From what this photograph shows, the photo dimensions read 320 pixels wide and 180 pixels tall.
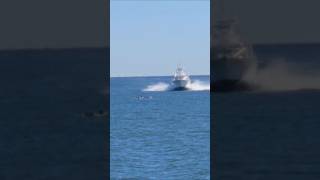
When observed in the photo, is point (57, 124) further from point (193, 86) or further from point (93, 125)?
point (193, 86)

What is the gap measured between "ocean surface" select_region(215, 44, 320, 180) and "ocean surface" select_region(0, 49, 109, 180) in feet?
3.99

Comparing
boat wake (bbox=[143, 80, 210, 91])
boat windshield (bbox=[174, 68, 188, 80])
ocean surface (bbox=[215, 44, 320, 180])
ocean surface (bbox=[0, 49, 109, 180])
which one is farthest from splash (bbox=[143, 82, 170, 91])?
ocean surface (bbox=[0, 49, 109, 180])

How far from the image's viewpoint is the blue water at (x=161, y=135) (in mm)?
18781

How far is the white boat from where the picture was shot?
40656 millimetres

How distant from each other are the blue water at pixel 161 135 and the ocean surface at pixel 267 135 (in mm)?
6820

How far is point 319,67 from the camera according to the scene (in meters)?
12.2

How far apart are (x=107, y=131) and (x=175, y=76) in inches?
1351

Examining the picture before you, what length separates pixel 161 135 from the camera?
2666 cm

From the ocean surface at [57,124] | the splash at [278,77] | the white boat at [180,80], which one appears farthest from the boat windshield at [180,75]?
the ocean surface at [57,124]

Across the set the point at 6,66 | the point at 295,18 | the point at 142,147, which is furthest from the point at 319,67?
the point at 142,147

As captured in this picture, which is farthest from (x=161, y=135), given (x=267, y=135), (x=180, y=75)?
(x=267, y=135)

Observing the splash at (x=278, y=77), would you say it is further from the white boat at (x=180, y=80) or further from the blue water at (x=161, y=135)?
the white boat at (x=180, y=80)

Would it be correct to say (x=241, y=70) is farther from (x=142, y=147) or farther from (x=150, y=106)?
(x=150, y=106)

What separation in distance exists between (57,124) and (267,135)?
2283 mm
